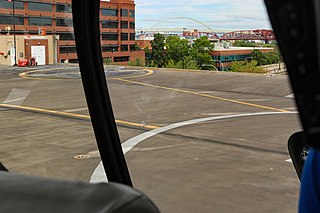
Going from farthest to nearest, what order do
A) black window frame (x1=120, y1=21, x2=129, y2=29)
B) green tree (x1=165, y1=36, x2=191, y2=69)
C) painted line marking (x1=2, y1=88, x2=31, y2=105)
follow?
painted line marking (x1=2, y1=88, x2=31, y2=105), black window frame (x1=120, y1=21, x2=129, y2=29), green tree (x1=165, y1=36, x2=191, y2=69)

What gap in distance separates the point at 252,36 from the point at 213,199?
99 centimetres

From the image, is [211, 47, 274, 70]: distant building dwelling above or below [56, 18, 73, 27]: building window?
below

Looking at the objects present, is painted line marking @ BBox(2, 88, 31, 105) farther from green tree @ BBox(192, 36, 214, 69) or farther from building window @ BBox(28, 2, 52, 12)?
green tree @ BBox(192, 36, 214, 69)

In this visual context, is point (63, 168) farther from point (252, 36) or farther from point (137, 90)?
point (252, 36)

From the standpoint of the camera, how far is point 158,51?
2.07 metres

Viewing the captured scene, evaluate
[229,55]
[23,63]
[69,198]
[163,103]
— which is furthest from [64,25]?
[69,198]

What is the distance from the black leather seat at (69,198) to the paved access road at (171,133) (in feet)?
4.16

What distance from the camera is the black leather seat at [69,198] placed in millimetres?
624

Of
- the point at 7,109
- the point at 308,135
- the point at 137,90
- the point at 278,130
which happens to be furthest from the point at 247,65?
the point at 7,109

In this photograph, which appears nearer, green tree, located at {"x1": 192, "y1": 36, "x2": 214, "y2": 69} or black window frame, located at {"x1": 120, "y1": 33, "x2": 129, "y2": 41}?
green tree, located at {"x1": 192, "y1": 36, "x2": 214, "y2": 69}

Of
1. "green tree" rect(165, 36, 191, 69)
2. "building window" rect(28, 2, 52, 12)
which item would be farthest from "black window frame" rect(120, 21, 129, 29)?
"building window" rect(28, 2, 52, 12)

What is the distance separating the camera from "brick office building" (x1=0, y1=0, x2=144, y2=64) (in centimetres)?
202

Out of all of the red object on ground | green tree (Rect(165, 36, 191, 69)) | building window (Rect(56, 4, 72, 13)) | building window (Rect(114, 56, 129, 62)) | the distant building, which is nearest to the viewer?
the distant building

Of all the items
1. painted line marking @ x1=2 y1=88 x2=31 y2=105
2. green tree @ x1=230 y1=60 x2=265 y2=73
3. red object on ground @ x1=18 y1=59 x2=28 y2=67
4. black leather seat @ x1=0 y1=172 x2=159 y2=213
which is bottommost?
painted line marking @ x1=2 y1=88 x2=31 y2=105
